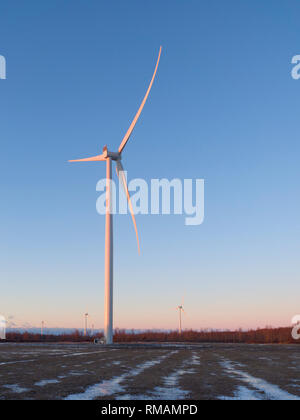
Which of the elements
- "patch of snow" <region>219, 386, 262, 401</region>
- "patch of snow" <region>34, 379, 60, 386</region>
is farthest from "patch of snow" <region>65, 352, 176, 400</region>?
"patch of snow" <region>219, 386, 262, 401</region>

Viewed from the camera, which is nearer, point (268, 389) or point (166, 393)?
point (166, 393)

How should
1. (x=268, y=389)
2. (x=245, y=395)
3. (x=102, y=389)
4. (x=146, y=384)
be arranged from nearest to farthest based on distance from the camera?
(x=245, y=395) < (x=102, y=389) < (x=268, y=389) < (x=146, y=384)

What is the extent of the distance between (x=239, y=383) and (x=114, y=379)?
4.61m

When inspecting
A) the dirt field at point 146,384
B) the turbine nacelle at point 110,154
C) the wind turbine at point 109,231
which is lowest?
the dirt field at point 146,384

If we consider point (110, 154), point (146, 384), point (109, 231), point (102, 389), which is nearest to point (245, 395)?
point (146, 384)

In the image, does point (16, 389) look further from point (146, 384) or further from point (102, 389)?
point (146, 384)

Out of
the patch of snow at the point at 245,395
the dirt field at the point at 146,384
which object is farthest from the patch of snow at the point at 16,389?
the patch of snow at the point at 245,395

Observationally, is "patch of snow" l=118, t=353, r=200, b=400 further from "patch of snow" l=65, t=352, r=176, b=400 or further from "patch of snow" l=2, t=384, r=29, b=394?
"patch of snow" l=2, t=384, r=29, b=394

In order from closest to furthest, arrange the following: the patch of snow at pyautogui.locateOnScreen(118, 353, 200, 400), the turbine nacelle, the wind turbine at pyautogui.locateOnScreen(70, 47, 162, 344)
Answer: the patch of snow at pyautogui.locateOnScreen(118, 353, 200, 400)
the wind turbine at pyautogui.locateOnScreen(70, 47, 162, 344)
the turbine nacelle

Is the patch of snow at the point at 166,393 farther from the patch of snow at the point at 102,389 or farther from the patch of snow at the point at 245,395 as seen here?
the patch of snow at the point at 245,395

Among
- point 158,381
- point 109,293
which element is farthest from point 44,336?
point 158,381
